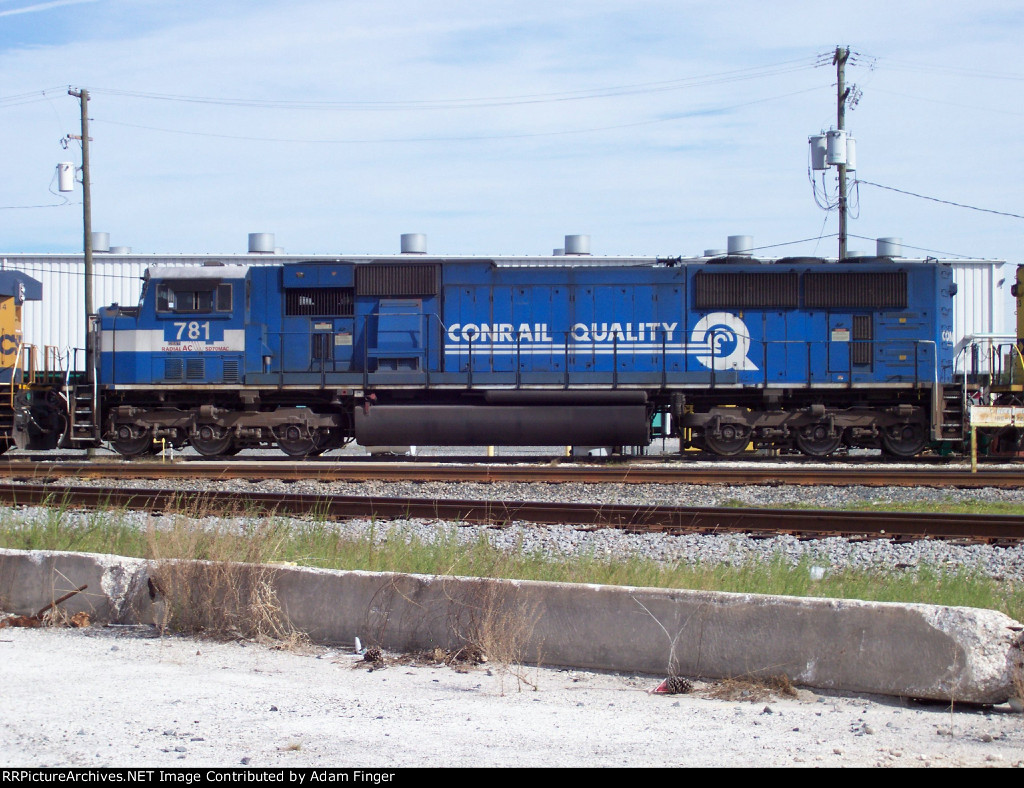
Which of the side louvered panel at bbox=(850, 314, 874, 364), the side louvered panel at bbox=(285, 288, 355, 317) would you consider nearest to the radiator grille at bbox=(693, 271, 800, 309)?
the side louvered panel at bbox=(850, 314, 874, 364)

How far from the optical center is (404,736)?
148 inches

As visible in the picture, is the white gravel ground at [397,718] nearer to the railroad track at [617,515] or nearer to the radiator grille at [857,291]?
the railroad track at [617,515]

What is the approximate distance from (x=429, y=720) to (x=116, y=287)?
31.5 meters

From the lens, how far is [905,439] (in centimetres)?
1678

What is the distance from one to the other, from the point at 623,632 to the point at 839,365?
13.1 m

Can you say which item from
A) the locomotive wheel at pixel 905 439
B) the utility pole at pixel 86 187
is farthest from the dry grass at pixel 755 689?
the utility pole at pixel 86 187

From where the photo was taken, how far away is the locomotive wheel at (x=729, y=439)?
16.7 meters

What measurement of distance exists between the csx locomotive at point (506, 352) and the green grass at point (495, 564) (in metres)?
9.01

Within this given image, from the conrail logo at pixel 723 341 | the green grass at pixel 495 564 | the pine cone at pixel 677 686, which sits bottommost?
the pine cone at pixel 677 686

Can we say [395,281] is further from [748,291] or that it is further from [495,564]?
[495,564]

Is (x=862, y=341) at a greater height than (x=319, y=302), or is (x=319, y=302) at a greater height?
(x=319, y=302)

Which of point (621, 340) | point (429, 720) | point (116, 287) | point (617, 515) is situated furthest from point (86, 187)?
point (429, 720)

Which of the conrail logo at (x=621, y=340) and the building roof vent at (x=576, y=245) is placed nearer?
the conrail logo at (x=621, y=340)

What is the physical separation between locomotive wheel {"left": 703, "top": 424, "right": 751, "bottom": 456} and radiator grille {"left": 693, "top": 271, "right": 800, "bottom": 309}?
219cm
